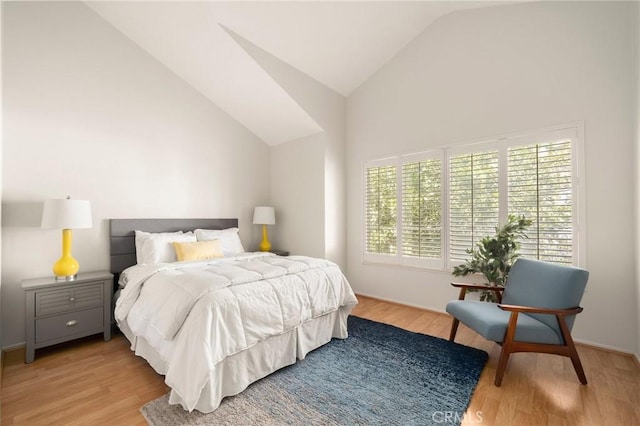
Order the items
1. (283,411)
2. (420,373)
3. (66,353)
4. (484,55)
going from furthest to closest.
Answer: (484,55) < (66,353) < (420,373) < (283,411)

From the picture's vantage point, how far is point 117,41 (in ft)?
10.6

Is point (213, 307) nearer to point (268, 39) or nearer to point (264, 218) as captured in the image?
point (264, 218)

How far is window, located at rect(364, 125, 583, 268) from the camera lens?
2768 millimetres

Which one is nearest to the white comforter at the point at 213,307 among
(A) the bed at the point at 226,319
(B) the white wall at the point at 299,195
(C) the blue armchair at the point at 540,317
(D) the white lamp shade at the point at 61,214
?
(A) the bed at the point at 226,319

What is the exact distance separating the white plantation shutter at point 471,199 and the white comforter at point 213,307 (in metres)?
1.72

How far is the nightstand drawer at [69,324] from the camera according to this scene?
243 cm

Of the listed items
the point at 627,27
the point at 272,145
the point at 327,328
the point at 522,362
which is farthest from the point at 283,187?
the point at 627,27

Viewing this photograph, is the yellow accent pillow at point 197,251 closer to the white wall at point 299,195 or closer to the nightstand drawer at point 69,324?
the nightstand drawer at point 69,324

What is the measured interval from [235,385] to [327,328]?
101 cm

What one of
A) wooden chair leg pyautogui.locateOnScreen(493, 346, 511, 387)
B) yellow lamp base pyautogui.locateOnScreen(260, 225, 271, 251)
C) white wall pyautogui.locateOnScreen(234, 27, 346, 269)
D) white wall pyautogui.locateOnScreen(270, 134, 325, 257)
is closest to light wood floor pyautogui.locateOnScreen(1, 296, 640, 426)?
wooden chair leg pyautogui.locateOnScreen(493, 346, 511, 387)

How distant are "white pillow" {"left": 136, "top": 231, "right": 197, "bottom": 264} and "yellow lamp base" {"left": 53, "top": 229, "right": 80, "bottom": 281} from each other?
1.82 ft

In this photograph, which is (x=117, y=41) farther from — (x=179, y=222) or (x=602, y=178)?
(x=602, y=178)

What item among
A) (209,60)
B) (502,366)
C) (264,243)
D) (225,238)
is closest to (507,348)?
(502,366)

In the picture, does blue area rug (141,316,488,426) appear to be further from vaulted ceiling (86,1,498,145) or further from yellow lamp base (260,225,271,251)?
vaulted ceiling (86,1,498,145)
